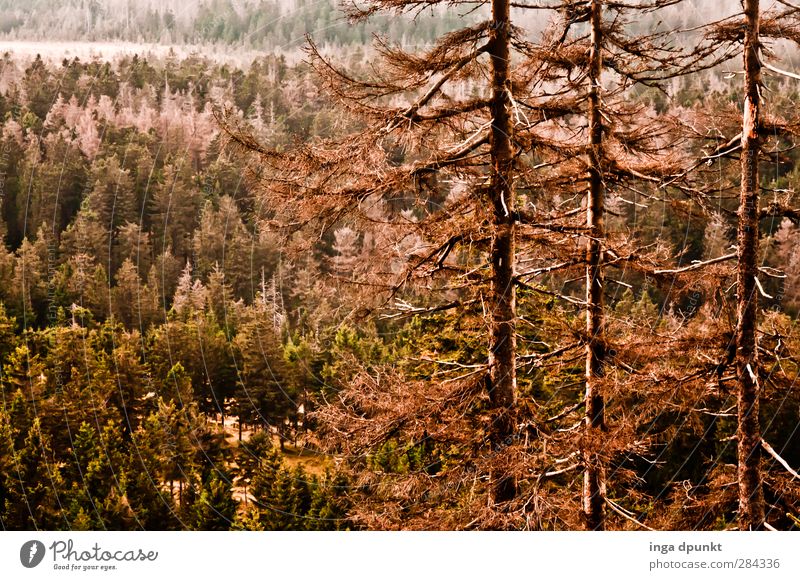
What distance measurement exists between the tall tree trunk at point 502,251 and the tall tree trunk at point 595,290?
193 cm

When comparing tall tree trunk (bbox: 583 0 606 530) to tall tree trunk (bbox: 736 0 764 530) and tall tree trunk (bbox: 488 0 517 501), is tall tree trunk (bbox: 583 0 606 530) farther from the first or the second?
tall tree trunk (bbox: 488 0 517 501)

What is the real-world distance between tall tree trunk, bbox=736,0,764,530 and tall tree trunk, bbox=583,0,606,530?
1653 millimetres

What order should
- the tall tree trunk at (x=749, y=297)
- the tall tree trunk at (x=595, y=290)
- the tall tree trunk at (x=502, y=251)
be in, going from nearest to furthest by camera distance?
the tall tree trunk at (x=502, y=251) → the tall tree trunk at (x=749, y=297) → the tall tree trunk at (x=595, y=290)

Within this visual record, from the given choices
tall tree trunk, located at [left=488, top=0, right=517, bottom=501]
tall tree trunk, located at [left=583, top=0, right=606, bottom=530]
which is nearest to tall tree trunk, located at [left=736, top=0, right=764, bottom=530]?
tall tree trunk, located at [left=583, top=0, right=606, bottom=530]

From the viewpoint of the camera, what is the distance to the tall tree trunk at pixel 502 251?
7.29 m

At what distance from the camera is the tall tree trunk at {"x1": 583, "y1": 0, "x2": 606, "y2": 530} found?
29.8 ft

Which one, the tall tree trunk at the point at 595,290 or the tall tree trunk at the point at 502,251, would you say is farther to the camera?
the tall tree trunk at the point at 595,290

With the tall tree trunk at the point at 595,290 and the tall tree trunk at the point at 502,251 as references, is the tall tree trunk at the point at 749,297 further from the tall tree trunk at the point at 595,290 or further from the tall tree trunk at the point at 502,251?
the tall tree trunk at the point at 502,251

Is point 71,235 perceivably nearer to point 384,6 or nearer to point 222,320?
point 222,320

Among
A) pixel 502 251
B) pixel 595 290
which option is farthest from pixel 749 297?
pixel 502 251

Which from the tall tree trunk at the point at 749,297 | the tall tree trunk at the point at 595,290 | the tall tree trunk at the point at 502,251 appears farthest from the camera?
the tall tree trunk at the point at 595,290

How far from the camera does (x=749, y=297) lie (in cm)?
758

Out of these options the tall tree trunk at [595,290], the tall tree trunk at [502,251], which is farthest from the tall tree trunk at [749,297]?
the tall tree trunk at [502,251]
